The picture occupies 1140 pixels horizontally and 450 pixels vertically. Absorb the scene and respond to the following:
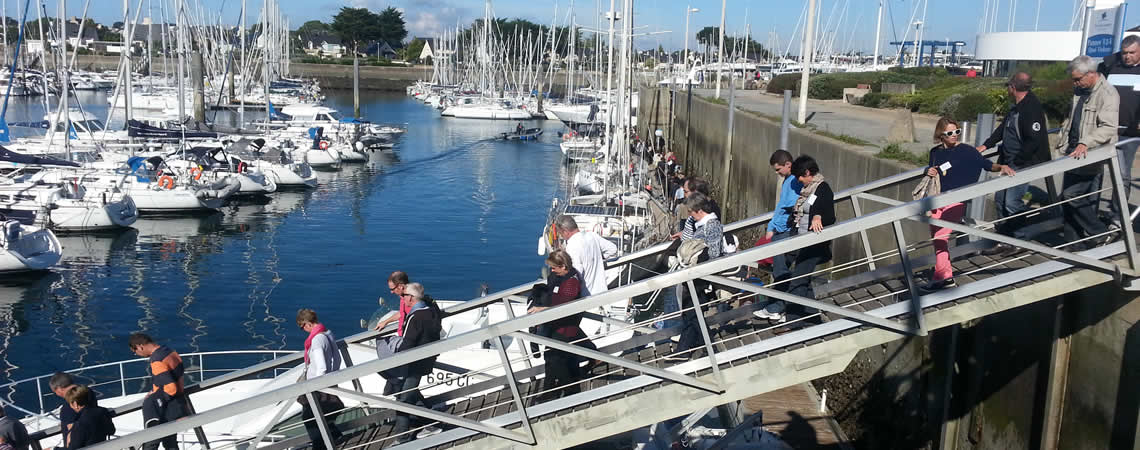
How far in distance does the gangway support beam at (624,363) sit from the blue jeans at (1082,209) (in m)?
3.13

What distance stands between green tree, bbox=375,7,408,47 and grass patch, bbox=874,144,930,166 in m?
155

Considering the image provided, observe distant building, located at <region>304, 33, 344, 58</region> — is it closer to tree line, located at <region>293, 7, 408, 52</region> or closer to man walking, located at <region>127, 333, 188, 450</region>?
tree line, located at <region>293, 7, 408, 52</region>

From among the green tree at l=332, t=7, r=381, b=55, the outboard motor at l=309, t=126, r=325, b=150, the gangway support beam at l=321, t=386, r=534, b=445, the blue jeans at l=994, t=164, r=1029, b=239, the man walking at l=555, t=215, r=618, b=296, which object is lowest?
the outboard motor at l=309, t=126, r=325, b=150

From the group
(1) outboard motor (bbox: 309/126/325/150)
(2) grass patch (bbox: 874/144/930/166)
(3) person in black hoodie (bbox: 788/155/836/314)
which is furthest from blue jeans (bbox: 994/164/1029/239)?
(1) outboard motor (bbox: 309/126/325/150)

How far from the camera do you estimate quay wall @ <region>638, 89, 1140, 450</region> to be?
694cm

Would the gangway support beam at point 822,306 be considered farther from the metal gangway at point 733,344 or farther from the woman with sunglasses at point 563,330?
the woman with sunglasses at point 563,330

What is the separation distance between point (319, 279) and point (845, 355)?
21.6m

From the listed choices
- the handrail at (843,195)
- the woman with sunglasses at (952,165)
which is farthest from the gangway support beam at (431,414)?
the woman with sunglasses at (952,165)

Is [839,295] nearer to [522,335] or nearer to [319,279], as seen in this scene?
[522,335]

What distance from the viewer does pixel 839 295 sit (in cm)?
729

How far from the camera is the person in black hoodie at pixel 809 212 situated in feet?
24.1

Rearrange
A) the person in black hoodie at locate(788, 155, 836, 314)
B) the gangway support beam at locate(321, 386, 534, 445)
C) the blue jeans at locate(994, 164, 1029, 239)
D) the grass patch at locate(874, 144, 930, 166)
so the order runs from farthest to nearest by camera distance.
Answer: the grass patch at locate(874, 144, 930, 166) < the blue jeans at locate(994, 164, 1029, 239) < the person in black hoodie at locate(788, 155, 836, 314) < the gangway support beam at locate(321, 386, 534, 445)

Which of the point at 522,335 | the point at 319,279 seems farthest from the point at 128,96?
the point at 522,335

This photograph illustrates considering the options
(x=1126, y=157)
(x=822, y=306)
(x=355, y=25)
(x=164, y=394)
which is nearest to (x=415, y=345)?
(x=164, y=394)
